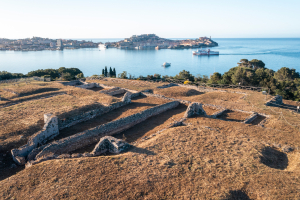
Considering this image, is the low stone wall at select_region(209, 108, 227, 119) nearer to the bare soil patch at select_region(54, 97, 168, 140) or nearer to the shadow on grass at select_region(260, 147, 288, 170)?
the shadow on grass at select_region(260, 147, 288, 170)

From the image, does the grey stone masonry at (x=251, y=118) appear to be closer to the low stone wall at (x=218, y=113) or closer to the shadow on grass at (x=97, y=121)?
the low stone wall at (x=218, y=113)

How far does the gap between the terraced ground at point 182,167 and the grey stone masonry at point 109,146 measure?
0.52 metres

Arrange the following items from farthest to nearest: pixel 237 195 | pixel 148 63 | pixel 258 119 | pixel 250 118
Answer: pixel 148 63 < pixel 258 119 < pixel 250 118 < pixel 237 195

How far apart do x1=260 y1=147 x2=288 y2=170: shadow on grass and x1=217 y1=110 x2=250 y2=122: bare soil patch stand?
5.49m

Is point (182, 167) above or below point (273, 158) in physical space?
above

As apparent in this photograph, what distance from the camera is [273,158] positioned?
10.9 m

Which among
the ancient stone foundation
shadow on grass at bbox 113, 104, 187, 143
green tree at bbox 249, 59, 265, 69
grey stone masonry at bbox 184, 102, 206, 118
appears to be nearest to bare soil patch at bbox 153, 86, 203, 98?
shadow on grass at bbox 113, 104, 187, 143

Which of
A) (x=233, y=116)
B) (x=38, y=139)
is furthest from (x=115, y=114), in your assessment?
(x=233, y=116)

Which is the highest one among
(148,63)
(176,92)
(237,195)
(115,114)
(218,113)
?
(148,63)

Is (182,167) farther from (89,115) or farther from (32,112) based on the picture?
(32,112)

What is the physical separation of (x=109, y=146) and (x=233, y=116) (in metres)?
12.2

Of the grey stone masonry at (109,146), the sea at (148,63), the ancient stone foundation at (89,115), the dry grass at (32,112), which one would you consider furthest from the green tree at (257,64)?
the grey stone masonry at (109,146)

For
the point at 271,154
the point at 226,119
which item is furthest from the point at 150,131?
the point at 271,154

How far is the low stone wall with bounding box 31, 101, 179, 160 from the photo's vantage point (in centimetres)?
1145
